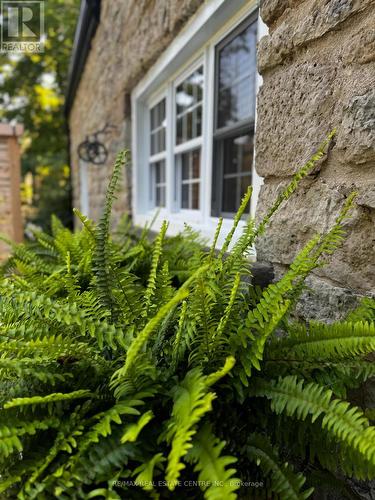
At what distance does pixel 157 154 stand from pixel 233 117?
3.58ft

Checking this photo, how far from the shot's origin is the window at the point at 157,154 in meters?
3.69

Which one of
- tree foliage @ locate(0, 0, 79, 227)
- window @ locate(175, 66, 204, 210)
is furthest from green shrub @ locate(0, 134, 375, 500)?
tree foliage @ locate(0, 0, 79, 227)

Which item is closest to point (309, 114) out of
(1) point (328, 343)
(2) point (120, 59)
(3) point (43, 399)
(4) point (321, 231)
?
(4) point (321, 231)

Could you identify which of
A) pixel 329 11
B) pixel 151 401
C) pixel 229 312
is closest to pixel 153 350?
pixel 151 401

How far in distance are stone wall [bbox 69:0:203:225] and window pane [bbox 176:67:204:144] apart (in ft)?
1.05

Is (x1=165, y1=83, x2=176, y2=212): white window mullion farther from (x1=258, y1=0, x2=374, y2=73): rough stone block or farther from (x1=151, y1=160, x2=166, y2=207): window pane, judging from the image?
(x1=258, y1=0, x2=374, y2=73): rough stone block

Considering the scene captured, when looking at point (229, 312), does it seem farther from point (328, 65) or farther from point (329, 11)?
point (329, 11)

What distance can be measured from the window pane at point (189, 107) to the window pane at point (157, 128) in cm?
37

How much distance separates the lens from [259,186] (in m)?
1.73

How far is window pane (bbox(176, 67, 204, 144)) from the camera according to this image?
293 centimetres

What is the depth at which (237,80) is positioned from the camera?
283cm

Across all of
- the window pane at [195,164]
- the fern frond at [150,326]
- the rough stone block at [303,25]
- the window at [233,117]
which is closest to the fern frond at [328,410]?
the fern frond at [150,326]

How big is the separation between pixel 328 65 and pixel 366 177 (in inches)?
16.5

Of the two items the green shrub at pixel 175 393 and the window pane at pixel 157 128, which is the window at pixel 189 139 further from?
the green shrub at pixel 175 393
